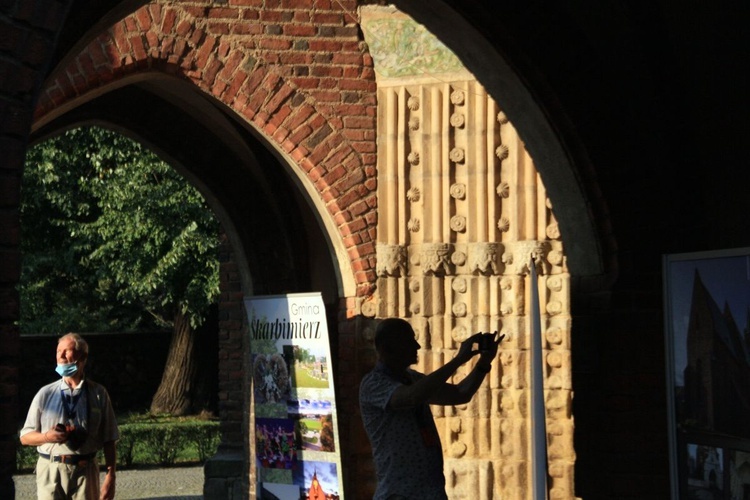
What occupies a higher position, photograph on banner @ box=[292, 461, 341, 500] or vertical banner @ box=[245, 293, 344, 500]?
vertical banner @ box=[245, 293, 344, 500]

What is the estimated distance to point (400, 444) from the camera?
15.7 feet

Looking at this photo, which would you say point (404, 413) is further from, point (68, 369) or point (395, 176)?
point (395, 176)

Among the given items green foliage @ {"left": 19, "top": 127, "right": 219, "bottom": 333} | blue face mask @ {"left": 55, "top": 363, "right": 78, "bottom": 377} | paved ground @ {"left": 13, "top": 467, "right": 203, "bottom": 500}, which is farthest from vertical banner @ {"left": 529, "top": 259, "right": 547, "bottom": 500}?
green foliage @ {"left": 19, "top": 127, "right": 219, "bottom": 333}

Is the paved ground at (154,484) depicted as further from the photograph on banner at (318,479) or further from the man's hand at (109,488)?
the man's hand at (109,488)

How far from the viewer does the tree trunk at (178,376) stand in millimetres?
21828

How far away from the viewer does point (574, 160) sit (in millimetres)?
5305

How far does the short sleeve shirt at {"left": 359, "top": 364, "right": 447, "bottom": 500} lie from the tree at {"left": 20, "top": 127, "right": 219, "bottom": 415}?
42.6ft

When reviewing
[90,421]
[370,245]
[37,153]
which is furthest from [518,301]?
[37,153]

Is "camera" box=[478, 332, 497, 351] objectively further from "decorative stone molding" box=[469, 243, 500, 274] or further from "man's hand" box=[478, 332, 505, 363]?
"decorative stone molding" box=[469, 243, 500, 274]

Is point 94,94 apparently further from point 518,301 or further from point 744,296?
point 744,296

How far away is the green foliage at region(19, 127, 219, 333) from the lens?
60.6ft

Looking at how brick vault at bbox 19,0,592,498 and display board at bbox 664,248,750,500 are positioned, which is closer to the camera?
display board at bbox 664,248,750,500

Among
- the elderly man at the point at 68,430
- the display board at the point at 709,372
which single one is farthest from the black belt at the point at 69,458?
the display board at the point at 709,372

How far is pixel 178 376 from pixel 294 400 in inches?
556
